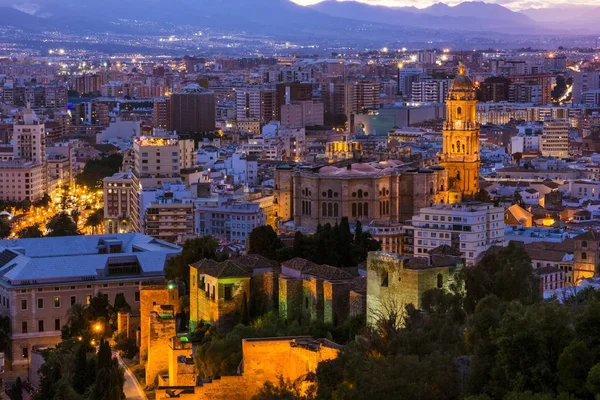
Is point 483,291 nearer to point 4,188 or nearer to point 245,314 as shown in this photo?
point 245,314

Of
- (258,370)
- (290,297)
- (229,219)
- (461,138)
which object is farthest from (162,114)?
(258,370)

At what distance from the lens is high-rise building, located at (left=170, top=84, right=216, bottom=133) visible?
85.2 metres

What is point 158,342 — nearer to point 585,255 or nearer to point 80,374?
point 80,374

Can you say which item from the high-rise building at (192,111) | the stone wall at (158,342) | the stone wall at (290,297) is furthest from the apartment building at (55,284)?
the high-rise building at (192,111)

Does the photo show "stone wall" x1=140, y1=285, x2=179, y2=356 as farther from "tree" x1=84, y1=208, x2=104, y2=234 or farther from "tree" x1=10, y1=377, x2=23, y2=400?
"tree" x1=84, y1=208, x2=104, y2=234

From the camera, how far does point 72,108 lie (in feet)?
326

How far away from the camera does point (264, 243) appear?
28.7 meters

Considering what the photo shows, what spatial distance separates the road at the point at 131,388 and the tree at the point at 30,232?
16.7 meters

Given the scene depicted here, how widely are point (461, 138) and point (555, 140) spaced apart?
28390 millimetres

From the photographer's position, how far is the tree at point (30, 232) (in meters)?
41.2

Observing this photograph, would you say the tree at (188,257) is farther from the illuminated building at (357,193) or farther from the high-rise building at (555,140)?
the high-rise building at (555,140)

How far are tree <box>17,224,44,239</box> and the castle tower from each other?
1066 cm

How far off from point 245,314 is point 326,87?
261 feet

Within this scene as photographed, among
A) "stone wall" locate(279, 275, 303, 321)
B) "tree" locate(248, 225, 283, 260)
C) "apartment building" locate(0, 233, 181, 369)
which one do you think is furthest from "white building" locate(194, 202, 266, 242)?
"stone wall" locate(279, 275, 303, 321)
